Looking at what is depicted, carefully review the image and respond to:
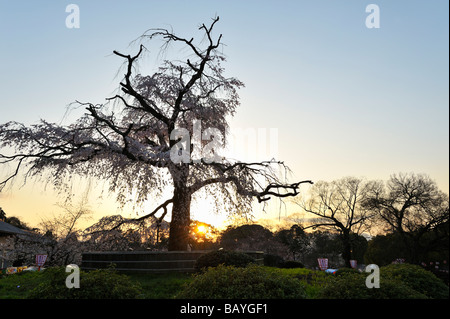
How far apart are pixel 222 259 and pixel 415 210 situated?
2806 cm

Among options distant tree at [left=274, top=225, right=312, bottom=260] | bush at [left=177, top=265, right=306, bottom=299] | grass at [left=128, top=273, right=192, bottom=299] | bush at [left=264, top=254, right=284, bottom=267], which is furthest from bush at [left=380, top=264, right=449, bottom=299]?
distant tree at [left=274, top=225, right=312, bottom=260]

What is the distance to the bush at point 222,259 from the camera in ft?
47.9

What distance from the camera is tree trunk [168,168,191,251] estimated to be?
16969 millimetres

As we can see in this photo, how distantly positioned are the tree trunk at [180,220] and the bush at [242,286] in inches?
380

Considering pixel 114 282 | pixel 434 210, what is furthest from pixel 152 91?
pixel 434 210

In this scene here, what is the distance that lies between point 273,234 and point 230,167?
3556cm

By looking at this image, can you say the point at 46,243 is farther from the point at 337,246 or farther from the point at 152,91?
the point at 337,246

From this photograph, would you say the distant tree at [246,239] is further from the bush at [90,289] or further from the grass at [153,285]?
the bush at [90,289]

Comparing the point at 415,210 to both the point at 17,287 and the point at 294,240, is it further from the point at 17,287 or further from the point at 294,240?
the point at 17,287

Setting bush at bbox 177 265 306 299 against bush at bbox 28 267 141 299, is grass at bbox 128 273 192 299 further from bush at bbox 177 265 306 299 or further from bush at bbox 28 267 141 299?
bush at bbox 177 265 306 299

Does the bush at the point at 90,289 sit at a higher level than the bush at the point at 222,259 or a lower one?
higher

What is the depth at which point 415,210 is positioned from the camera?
35.0 metres

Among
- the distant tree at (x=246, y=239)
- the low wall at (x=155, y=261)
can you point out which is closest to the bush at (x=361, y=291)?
the low wall at (x=155, y=261)
